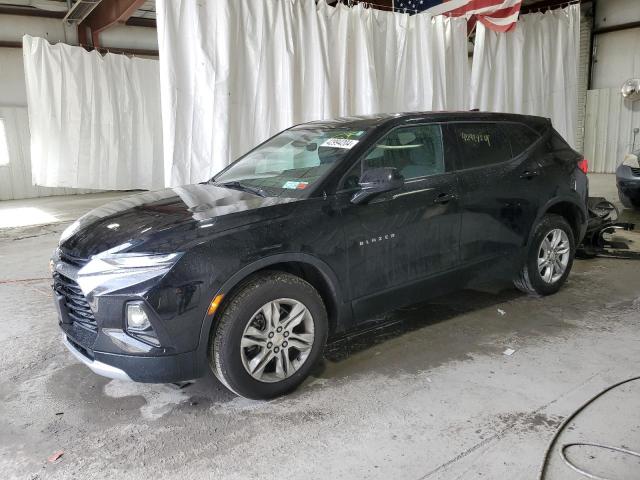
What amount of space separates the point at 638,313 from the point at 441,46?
503cm

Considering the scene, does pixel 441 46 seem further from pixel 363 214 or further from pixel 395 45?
pixel 363 214

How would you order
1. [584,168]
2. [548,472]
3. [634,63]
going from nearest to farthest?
[548,472], [584,168], [634,63]

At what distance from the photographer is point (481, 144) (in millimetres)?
3992

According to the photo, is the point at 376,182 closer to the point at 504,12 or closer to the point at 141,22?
the point at 504,12

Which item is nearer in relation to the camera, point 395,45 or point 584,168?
point 584,168

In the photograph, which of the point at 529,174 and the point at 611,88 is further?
the point at 611,88

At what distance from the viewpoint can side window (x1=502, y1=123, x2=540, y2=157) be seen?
4.21 m

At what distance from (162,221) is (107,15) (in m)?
10.6

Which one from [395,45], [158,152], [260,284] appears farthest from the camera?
[158,152]

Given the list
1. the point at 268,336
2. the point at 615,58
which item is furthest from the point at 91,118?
the point at 615,58

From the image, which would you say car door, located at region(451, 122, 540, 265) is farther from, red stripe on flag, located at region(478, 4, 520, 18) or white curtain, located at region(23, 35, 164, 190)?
white curtain, located at region(23, 35, 164, 190)

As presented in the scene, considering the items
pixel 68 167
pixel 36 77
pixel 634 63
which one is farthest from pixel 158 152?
pixel 634 63

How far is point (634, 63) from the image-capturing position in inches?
568

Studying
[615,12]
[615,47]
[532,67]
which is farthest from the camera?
[615,47]
